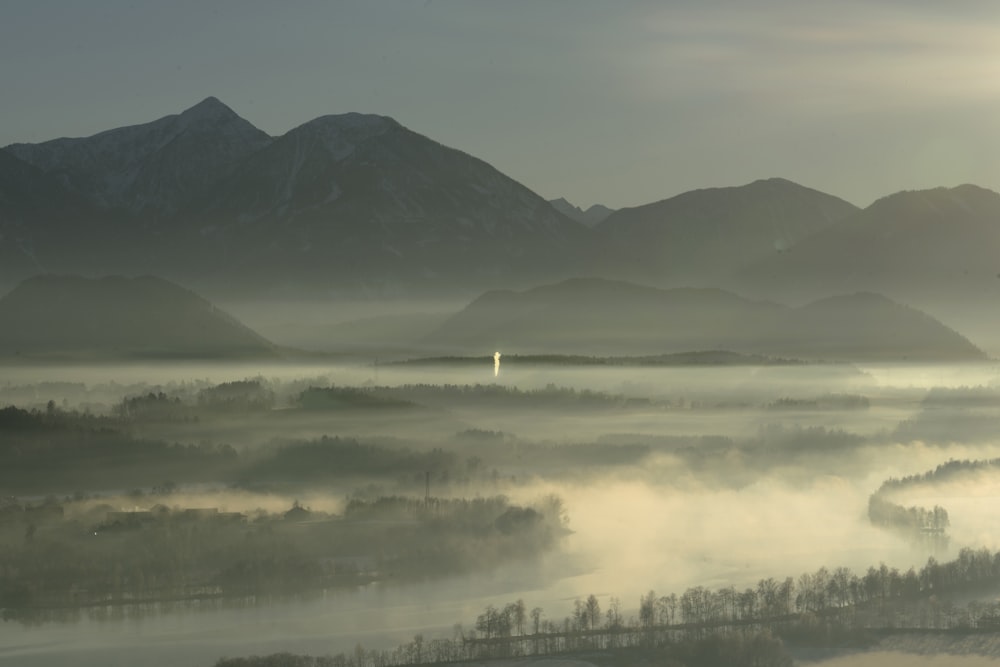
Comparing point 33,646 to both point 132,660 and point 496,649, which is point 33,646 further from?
point 496,649

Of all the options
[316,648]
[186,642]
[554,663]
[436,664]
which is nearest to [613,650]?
[554,663]

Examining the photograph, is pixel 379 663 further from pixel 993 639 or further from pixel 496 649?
pixel 993 639

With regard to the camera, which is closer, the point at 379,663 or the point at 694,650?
the point at 379,663

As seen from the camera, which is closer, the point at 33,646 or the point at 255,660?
the point at 255,660

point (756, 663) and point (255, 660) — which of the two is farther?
point (756, 663)

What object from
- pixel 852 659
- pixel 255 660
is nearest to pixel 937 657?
pixel 852 659

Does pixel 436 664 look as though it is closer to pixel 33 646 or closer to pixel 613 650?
pixel 613 650

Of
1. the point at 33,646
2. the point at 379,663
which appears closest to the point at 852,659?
the point at 379,663
